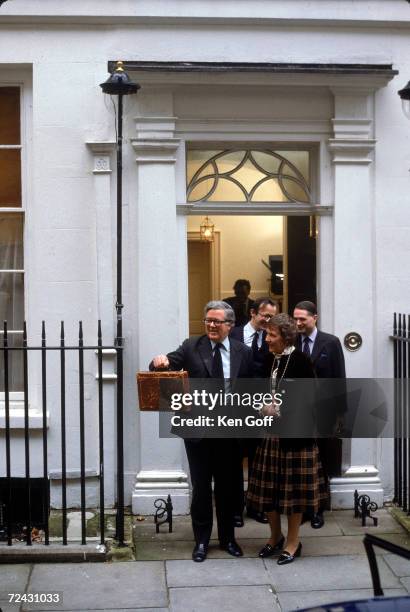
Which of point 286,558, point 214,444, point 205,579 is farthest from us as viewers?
point 214,444

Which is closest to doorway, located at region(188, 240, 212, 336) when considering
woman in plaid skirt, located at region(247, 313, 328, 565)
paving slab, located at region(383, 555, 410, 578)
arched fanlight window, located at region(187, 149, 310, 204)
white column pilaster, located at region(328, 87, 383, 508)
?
arched fanlight window, located at region(187, 149, 310, 204)

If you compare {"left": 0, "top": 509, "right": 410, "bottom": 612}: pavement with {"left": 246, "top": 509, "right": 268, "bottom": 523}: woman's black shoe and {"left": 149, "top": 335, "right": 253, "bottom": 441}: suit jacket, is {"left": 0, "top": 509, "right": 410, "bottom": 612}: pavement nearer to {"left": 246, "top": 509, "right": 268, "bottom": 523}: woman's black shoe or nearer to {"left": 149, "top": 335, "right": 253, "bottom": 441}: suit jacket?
{"left": 246, "top": 509, "right": 268, "bottom": 523}: woman's black shoe

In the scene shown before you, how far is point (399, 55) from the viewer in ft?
26.3

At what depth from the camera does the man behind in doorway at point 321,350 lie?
7.37 meters

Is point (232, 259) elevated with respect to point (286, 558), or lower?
elevated

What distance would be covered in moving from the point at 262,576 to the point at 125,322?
2.56 meters

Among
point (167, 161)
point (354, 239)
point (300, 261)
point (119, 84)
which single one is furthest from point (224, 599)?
point (300, 261)

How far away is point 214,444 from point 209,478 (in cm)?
26

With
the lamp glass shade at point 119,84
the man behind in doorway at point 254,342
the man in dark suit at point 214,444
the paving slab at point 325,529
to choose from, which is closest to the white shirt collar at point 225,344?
the man in dark suit at point 214,444

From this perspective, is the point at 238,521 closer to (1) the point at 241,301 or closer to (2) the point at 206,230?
(1) the point at 241,301

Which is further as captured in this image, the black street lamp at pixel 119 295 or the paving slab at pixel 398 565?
the black street lamp at pixel 119 295

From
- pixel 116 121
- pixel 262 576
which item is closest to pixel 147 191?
pixel 116 121

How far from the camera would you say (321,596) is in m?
6.07

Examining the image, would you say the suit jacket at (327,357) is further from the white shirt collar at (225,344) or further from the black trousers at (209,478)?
the black trousers at (209,478)
